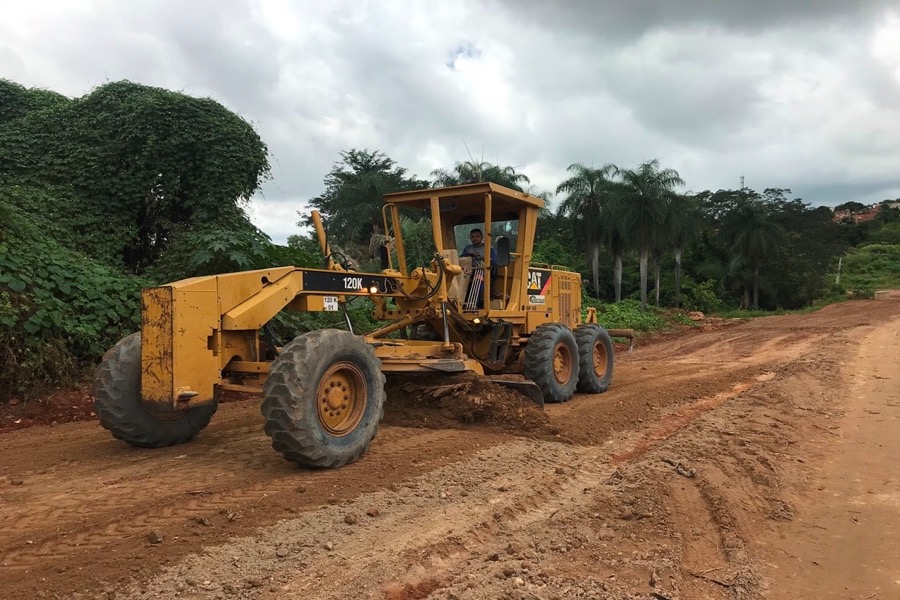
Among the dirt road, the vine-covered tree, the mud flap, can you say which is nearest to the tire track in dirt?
the dirt road

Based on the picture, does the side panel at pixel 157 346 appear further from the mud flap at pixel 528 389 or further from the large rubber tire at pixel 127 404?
the mud flap at pixel 528 389

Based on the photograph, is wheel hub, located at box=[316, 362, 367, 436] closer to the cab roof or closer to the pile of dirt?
the pile of dirt

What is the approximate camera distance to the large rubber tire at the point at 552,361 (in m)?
8.38

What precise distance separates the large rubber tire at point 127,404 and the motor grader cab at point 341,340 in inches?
0.4

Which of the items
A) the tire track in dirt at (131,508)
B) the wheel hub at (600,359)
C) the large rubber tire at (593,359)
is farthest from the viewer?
the wheel hub at (600,359)

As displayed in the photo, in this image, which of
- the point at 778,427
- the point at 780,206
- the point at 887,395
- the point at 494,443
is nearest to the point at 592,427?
the point at 494,443

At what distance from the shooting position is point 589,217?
130 ft

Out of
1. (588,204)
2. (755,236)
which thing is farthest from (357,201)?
(755,236)

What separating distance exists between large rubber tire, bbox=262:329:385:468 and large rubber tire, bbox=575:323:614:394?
4568 mm

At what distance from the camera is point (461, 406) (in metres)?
6.84

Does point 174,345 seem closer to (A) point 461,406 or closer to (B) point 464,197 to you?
(A) point 461,406

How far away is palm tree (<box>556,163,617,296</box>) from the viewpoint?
129 ft

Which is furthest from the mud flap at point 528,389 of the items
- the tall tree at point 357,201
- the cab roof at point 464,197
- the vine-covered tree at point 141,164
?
the tall tree at point 357,201

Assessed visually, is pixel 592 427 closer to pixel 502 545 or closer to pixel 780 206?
pixel 502 545
